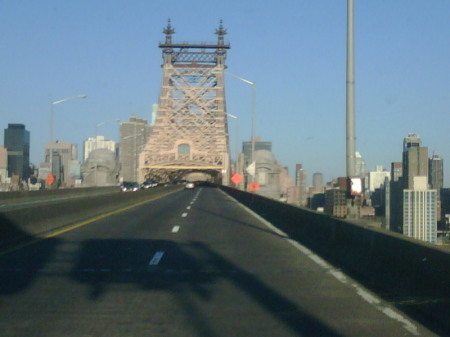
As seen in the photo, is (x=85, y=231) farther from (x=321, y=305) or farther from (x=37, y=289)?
(x=321, y=305)

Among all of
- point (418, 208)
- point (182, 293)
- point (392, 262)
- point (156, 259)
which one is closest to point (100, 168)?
point (418, 208)

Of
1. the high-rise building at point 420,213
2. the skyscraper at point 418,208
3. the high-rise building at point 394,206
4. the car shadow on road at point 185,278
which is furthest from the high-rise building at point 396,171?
the car shadow on road at point 185,278

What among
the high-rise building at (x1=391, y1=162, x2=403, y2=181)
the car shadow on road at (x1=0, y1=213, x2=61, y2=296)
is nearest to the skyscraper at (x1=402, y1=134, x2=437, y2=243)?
the high-rise building at (x1=391, y1=162, x2=403, y2=181)

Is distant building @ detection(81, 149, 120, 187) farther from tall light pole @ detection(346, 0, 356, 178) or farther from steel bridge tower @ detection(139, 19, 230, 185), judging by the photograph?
tall light pole @ detection(346, 0, 356, 178)

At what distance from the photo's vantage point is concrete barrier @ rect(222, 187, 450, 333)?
910 centimetres

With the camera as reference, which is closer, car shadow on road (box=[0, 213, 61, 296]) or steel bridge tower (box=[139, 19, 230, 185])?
car shadow on road (box=[0, 213, 61, 296])

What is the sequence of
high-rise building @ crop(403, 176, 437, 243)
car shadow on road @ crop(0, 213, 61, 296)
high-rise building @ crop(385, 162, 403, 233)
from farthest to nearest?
high-rise building @ crop(385, 162, 403, 233) → high-rise building @ crop(403, 176, 437, 243) → car shadow on road @ crop(0, 213, 61, 296)

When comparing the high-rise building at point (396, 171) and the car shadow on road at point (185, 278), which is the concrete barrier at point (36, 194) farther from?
the car shadow on road at point (185, 278)

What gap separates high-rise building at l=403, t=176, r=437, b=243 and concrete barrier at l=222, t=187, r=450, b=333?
6984 mm

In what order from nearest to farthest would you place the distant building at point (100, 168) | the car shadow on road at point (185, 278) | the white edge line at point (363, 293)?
the white edge line at point (363, 293) → the car shadow on road at point (185, 278) → the distant building at point (100, 168)

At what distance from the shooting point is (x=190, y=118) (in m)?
161

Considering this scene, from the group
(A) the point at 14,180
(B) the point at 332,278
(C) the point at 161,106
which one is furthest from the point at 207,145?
(B) the point at 332,278

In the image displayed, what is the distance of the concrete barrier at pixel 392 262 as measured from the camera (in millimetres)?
9102

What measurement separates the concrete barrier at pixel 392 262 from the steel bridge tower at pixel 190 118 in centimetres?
12453
